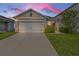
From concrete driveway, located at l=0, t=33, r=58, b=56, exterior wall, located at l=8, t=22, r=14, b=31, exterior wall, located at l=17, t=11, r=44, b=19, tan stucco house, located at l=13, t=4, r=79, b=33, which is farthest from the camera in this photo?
exterior wall, located at l=17, t=11, r=44, b=19

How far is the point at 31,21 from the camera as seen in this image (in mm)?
22891

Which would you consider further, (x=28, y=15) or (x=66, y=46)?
(x=28, y=15)

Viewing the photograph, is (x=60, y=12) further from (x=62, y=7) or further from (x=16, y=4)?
(x=16, y=4)

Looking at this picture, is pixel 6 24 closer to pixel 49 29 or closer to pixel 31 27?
pixel 31 27

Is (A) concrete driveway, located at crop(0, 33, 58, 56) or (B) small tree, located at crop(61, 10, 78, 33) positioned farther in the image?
(B) small tree, located at crop(61, 10, 78, 33)

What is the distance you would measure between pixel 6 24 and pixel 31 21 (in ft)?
7.97

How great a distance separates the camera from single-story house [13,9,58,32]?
2241 centimetres

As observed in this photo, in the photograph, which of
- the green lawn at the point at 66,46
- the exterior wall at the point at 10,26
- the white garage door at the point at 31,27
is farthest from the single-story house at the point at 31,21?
the green lawn at the point at 66,46

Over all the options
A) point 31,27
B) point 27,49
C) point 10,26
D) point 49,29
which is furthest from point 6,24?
point 27,49

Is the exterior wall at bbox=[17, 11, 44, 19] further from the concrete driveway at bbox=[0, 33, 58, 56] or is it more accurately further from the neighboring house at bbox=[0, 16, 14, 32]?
the concrete driveway at bbox=[0, 33, 58, 56]

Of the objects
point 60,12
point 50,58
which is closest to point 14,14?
point 60,12

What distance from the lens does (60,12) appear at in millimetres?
23609

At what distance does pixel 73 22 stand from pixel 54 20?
6.03 feet

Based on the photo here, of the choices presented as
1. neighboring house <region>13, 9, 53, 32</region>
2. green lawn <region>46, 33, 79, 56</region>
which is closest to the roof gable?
neighboring house <region>13, 9, 53, 32</region>
